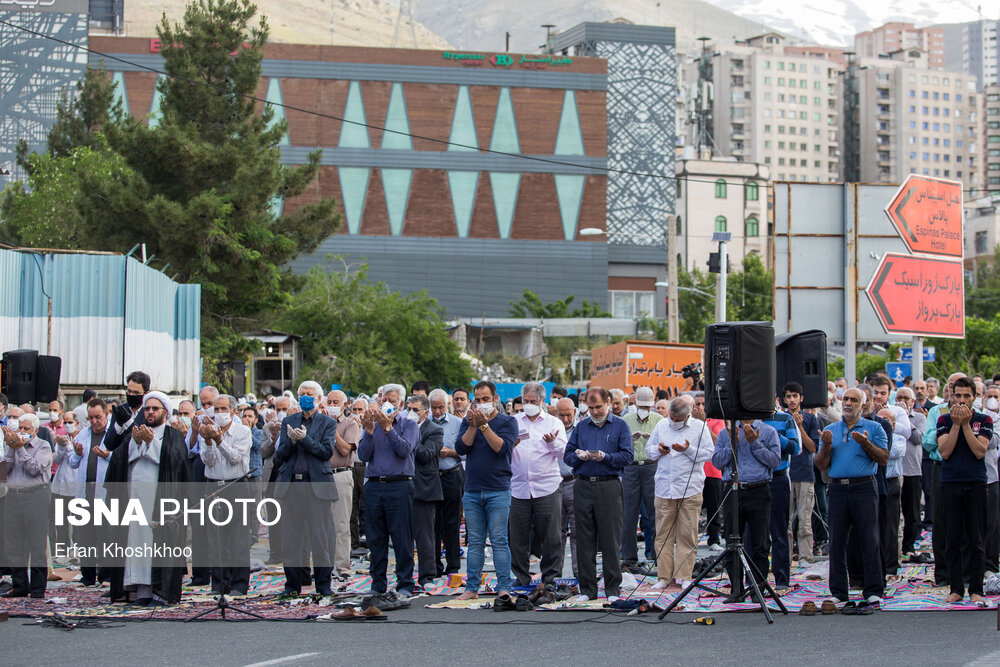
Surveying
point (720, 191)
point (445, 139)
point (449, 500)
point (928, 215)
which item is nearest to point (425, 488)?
point (449, 500)

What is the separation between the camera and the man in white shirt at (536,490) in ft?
40.9

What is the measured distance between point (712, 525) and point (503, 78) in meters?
70.8

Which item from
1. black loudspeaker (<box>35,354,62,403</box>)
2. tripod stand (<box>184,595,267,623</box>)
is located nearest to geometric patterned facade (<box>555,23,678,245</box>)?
black loudspeaker (<box>35,354,62,403</box>)

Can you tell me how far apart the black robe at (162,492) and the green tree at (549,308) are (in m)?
70.6

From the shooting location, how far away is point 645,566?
1485 centimetres

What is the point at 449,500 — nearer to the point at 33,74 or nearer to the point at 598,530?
the point at 598,530

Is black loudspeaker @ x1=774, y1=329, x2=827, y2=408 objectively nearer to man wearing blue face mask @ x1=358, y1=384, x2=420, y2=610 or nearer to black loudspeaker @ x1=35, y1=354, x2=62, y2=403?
man wearing blue face mask @ x1=358, y1=384, x2=420, y2=610

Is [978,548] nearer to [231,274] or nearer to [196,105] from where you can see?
[231,274]

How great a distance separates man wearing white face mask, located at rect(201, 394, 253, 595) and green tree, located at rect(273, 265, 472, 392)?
103 feet

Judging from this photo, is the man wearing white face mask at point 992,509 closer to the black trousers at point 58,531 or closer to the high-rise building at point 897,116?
the black trousers at point 58,531

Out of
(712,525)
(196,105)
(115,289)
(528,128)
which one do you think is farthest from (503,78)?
(712,525)

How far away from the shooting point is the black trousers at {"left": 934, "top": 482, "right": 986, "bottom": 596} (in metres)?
11.5

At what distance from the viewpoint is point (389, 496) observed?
12531 millimetres

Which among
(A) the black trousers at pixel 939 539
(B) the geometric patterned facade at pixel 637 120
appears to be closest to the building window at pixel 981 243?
(B) the geometric patterned facade at pixel 637 120
